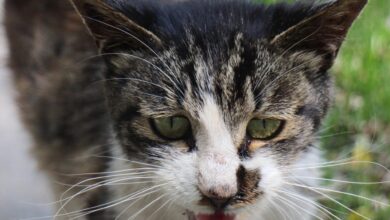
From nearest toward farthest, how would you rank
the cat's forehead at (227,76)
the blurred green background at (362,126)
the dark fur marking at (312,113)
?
1. the cat's forehead at (227,76)
2. the dark fur marking at (312,113)
3. the blurred green background at (362,126)

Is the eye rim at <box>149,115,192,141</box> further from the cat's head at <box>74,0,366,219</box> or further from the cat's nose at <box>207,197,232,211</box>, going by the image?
the cat's nose at <box>207,197,232,211</box>

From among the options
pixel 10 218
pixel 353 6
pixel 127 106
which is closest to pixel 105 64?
pixel 127 106

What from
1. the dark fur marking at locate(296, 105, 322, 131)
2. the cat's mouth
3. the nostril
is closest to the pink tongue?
the cat's mouth

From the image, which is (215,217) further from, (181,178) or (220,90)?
(220,90)

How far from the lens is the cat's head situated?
199cm

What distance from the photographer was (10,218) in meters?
3.05

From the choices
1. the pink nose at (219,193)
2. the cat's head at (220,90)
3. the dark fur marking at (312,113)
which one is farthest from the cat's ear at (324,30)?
the pink nose at (219,193)

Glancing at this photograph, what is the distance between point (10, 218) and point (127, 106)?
116cm

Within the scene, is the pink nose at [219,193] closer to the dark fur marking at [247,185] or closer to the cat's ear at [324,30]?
the dark fur marking at [247,185]

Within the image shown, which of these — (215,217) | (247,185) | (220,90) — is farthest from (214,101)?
(215,217)

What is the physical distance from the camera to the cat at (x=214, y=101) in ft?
6.55

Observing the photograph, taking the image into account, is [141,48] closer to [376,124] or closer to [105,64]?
[105,64]

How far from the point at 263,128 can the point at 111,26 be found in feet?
1.71

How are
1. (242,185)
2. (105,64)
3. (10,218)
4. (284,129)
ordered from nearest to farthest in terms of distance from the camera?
(242,185), (284,129), (105,64), (10,218)
